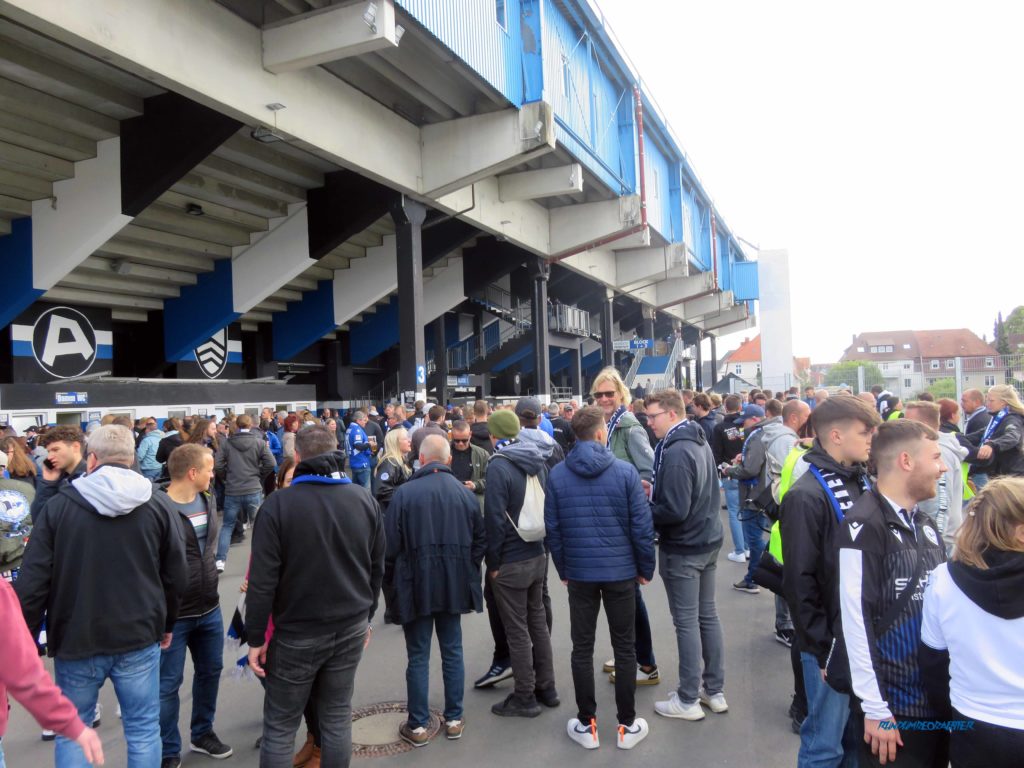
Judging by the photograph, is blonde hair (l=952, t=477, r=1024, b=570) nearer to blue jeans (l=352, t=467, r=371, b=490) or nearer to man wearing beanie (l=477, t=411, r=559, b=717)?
man wearing beanie (l=477, t=411, r=559, b=717)

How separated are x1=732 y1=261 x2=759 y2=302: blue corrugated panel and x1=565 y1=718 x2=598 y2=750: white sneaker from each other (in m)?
39.6

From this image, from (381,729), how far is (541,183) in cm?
1377

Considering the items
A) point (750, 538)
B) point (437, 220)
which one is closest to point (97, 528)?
point (750, 538)

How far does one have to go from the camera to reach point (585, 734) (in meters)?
3.88

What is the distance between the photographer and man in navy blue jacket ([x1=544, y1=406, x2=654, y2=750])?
12.6 ft

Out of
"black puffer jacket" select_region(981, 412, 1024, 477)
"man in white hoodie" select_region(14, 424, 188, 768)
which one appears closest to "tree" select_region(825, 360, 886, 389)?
"black puffer jacket" select_region(981, 412, 1024, 477)

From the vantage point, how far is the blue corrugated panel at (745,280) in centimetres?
4094

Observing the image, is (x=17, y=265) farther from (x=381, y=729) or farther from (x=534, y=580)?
(x=534, y=580)

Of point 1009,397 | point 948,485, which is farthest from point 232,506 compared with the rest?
point 1009,397

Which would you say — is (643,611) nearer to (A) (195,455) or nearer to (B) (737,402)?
(A) (195,455)

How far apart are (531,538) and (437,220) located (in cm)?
1161

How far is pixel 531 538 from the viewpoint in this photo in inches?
165

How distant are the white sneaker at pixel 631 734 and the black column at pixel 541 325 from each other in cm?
1601

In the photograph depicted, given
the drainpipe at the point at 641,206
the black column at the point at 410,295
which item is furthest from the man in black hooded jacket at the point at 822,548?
the drainpipe at the point at 641,206
